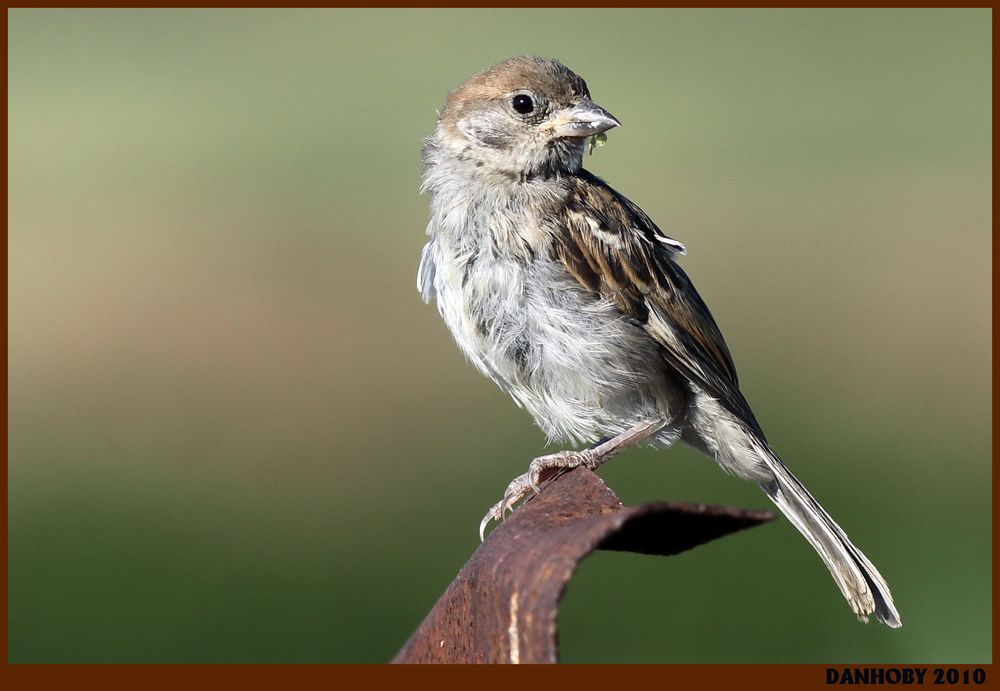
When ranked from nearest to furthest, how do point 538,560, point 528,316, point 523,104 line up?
point 538,560
point 528,316
point 523,104

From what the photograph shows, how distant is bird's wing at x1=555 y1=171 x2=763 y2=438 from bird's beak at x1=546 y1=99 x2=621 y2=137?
18cm

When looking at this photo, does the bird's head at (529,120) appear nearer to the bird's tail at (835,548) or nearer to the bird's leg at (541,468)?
the bird's leg at (541,468)

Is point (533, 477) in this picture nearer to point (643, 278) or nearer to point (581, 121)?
point (643, 278)

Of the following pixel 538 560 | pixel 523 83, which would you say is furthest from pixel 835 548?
pixel 538 560

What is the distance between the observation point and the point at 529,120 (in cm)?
461

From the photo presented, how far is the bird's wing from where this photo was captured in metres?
4.46

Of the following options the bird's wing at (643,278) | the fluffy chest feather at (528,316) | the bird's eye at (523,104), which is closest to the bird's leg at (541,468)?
the fluffy chest feather at (528,316)

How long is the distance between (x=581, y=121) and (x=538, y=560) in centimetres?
261

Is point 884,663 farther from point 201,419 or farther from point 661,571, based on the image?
point 201,419

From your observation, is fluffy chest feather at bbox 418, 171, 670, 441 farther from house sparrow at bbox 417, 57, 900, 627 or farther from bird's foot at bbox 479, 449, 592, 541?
bird's foot at bbox 479, 449, 592, 541

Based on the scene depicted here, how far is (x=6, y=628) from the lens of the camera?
288 inches

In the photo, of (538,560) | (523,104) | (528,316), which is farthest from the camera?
(523,104)

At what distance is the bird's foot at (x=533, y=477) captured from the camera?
13.6ft

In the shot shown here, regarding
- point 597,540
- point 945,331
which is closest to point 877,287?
point 945,331
